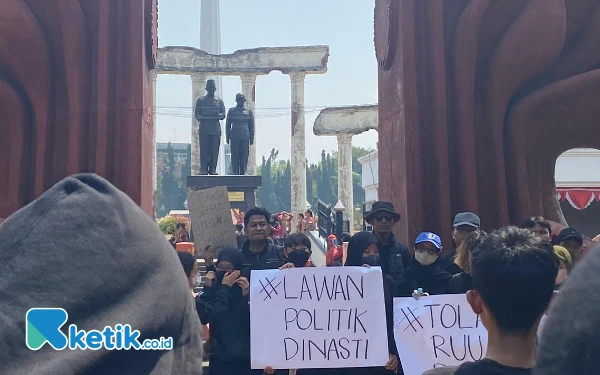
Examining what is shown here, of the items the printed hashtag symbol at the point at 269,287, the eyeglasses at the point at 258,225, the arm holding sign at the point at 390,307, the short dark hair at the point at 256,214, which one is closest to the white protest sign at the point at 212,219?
the short dark hair at the point at 256,214

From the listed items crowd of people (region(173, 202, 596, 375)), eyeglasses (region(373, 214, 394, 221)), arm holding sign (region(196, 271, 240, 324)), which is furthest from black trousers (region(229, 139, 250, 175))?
arm holding sign (region(196, 271, 240, 324))

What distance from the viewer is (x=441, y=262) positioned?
4.09 meters

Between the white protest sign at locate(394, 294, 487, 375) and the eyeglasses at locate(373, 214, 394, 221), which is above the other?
the eyeglasses at locate(373, 214, 394, 221)

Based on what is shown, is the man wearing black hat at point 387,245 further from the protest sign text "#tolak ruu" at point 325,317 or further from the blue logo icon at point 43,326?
the blue logo icon at point 43,326

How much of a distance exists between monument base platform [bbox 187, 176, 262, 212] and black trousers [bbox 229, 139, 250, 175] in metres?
1.28

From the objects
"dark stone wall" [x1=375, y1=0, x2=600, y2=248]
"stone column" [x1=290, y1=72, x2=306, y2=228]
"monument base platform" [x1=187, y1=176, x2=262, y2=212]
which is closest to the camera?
"dark stone wall" [x1=375, y1=0, x2=600, y2=248]

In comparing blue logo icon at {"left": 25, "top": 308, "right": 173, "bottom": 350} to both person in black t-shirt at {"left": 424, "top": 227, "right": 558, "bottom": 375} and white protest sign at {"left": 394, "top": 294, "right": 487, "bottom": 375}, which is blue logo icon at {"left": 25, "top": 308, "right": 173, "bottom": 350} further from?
white protest sign at {"left": 394, "top": 294, "right": 487, "bottom": 375}

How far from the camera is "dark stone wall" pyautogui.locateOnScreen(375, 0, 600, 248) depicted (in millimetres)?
5148

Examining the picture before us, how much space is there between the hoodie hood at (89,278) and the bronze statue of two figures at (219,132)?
1256 centimetres

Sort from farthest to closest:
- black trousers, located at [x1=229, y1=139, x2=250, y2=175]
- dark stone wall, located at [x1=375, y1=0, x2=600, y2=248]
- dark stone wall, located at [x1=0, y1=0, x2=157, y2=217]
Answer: black trousers, located at [x1=229, y1=139, x2=250, y2=175] → dark stone wall, located at [x1=375, y1=0, x2=600, y2=248] → dark stone wall, located at [x1=0, y1=0, x2=157, y2=217]

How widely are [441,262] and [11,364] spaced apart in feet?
12.0

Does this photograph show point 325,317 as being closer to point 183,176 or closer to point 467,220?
point 467,220

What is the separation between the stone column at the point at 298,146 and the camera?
2453cm

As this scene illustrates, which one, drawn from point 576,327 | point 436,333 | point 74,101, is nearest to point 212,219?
point 74,101
